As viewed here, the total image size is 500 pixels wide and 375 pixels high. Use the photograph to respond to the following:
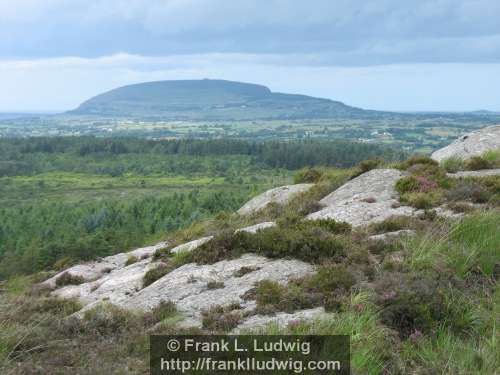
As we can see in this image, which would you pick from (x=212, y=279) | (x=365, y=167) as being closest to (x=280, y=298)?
(x=212, y=279)

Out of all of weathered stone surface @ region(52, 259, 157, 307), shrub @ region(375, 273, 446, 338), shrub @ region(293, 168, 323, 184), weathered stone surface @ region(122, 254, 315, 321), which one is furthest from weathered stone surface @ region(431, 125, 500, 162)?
shrub @ region(375, 273, 446, 338)

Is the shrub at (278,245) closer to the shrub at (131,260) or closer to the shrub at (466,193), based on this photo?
the shrub at (466,193)

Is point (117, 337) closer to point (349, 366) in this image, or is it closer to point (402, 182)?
point (349, 366)

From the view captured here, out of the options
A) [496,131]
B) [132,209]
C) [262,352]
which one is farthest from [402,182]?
[132,209]

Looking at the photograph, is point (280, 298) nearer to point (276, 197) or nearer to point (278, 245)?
point (278, 245)

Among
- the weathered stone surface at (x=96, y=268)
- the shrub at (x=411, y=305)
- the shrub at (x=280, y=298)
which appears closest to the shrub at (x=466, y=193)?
the shrub at (x=411, y=305)

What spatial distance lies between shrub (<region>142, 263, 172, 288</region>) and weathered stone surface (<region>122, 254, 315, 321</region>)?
978mm

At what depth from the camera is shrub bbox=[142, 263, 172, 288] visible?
14384 millimetres

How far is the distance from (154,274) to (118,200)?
128098 mm

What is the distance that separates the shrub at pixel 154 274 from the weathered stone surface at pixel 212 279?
98 cm

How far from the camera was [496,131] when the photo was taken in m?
30.7

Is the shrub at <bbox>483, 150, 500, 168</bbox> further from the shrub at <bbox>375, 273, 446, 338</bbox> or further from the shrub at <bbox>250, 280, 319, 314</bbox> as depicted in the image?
the shrub at <bbox>250, 280, 319, 314</bbox>

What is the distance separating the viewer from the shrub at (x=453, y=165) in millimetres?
21444

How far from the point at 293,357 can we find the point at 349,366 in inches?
30.2
